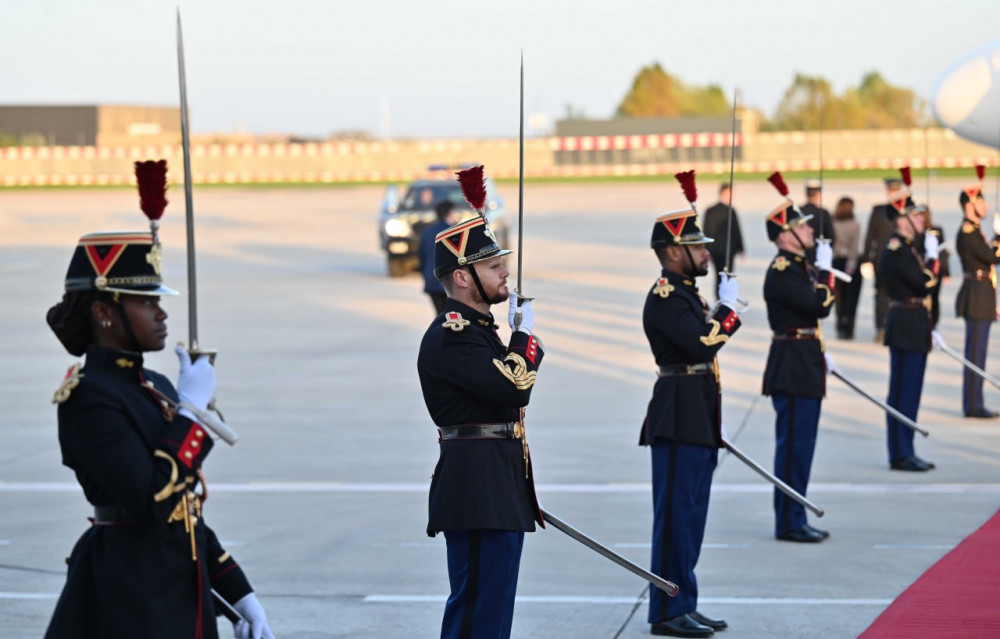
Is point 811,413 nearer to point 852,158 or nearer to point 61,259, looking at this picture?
point 61,259

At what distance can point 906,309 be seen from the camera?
11953 mm

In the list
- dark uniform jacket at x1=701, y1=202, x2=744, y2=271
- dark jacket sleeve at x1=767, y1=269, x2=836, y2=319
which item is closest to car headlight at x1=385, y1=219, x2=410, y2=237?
dark uniform jacket at x1=701, y1=202, x2=744, y2=271

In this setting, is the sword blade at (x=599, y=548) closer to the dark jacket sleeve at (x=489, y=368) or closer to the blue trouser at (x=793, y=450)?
the dark jacket sleeve at (x=489, y=368)

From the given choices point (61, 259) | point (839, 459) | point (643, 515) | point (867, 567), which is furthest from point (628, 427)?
point (61, 259)

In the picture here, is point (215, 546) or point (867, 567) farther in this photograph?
point (867, 567)

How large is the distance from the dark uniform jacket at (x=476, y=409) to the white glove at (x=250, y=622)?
1165 millimetres

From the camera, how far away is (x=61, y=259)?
34.7 m

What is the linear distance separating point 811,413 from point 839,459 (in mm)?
2669

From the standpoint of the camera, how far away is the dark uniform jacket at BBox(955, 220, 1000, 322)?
47.3 feet

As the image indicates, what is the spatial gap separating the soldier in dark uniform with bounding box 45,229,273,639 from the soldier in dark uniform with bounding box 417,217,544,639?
4.35 ft

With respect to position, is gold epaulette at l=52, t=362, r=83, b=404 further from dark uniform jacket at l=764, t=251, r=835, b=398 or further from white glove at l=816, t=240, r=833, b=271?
white glove at l=816, t=240, r=833, b=271

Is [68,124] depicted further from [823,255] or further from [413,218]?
[823,255]

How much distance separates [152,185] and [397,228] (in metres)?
23.6

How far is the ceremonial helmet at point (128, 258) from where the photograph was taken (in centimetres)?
441
